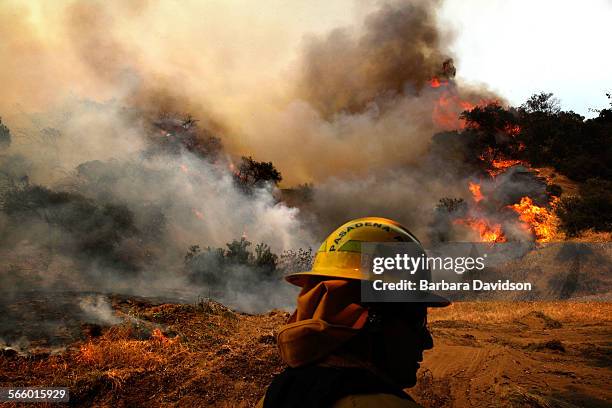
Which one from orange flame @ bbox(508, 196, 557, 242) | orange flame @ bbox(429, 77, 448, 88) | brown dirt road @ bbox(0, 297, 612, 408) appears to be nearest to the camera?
brown dirt road @ bbox(0, 297, 612, 408)

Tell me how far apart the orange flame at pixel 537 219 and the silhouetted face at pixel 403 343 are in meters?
26.9

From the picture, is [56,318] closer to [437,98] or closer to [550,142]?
[550,142]

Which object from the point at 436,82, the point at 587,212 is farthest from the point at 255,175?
the point at 436,82

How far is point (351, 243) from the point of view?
1.57m

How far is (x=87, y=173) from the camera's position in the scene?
22469mm

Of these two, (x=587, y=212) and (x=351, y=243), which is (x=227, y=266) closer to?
(x=351, y=243)

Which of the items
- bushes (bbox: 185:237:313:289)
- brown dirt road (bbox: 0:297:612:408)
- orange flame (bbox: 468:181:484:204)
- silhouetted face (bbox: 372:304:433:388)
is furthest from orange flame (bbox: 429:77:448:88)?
silhouetted face (bbox: 372:304:433:388)

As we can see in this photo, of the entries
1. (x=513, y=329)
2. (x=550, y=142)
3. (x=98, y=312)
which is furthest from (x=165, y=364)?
(x=550, y=142)

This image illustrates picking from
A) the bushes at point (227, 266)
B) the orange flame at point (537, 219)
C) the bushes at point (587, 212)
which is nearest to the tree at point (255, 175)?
the bushes at point (227, 266)

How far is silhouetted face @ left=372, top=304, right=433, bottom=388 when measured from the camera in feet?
4.34

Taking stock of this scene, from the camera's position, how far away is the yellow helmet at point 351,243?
152cm

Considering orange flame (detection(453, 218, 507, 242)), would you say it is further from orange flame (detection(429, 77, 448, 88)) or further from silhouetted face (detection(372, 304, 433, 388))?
silhouetted face (detection(372, 304, 433, 388))

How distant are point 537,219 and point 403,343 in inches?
1166

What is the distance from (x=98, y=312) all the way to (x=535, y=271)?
19.2 m
